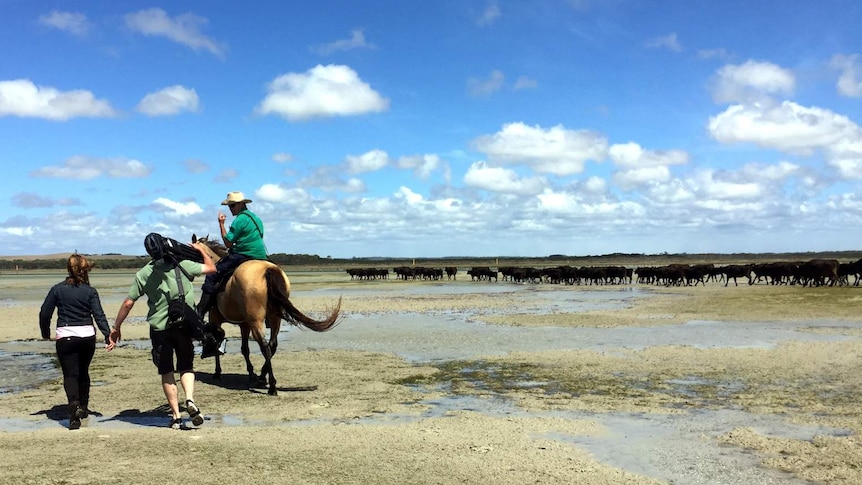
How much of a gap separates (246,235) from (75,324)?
260cm

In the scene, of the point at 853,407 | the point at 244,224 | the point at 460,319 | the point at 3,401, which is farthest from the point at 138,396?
the point at 460,319

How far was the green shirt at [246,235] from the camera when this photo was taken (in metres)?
8.62

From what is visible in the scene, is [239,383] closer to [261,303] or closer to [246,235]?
[261,303]

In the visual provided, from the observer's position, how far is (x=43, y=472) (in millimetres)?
4789

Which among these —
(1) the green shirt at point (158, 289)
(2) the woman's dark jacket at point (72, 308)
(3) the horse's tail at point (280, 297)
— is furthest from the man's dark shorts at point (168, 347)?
(3) the horse's tail at point (280, 297)

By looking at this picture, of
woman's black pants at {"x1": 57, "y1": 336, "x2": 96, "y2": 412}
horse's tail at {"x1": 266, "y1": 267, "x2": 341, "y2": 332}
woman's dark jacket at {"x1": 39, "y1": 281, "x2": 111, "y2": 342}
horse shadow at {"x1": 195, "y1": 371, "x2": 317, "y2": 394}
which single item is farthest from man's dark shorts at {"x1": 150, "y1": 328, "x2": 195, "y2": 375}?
horse shadow at {"x1": 195, "y1": 371, "x2": 317, "y2": 394}

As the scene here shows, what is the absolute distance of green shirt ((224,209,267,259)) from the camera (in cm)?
862

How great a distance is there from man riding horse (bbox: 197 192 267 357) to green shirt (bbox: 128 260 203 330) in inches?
79.2

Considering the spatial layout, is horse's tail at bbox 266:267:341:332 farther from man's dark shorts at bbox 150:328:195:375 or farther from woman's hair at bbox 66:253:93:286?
woman's hair at bbox 66:253:93:286

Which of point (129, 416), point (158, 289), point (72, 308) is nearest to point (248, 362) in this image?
point (129, 416)

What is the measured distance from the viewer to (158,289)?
255 inches

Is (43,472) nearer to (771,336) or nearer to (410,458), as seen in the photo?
(410,458)

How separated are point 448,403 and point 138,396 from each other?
4.19m

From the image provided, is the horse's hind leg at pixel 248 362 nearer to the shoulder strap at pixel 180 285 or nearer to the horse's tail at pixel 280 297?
the horse's tail at pixel 280 297
